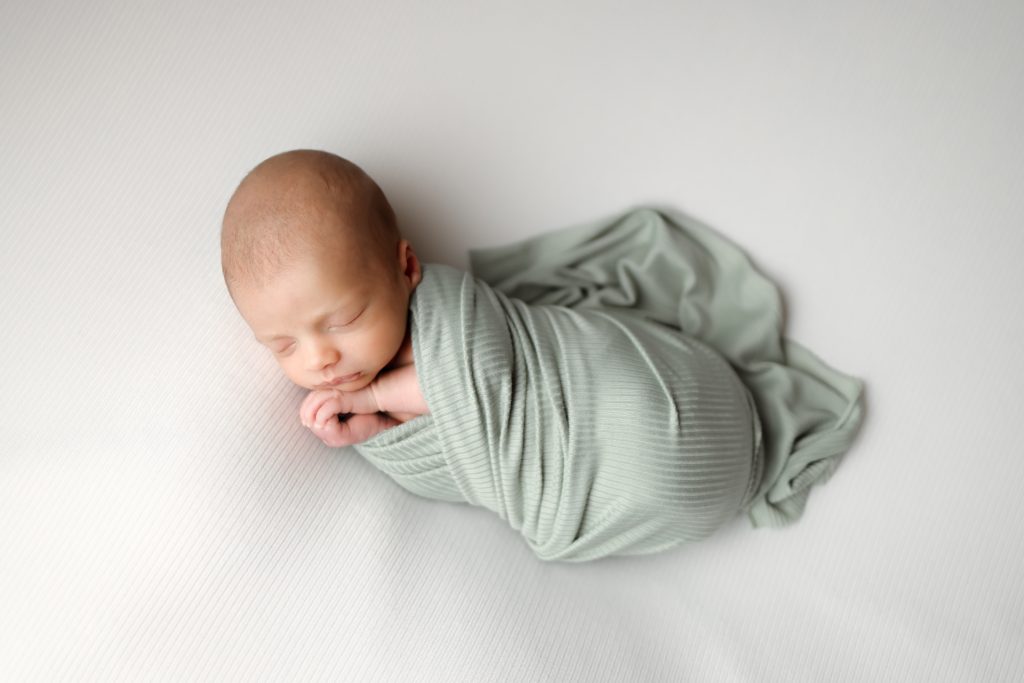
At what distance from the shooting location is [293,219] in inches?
38.8

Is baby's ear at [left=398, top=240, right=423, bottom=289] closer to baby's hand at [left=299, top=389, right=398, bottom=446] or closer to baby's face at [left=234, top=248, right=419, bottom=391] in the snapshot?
baby's face at [left=234, top=248, right=419, bottom=391]

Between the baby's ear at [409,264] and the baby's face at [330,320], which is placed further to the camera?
the baby's ear at [409,264]

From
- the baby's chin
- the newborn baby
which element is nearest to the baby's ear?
the newborn baby

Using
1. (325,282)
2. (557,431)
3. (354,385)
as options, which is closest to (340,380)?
(354,385)

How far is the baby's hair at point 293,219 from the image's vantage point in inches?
38.6

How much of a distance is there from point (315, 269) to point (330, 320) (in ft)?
0.22

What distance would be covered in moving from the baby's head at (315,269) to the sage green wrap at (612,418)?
0.07 metres

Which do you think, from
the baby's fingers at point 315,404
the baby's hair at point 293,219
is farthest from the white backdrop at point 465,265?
the baby's hair at point 293,219

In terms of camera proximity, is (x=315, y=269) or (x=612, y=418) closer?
(x=315, y=269)

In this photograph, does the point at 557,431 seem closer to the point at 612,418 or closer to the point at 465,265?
the point at 612,418

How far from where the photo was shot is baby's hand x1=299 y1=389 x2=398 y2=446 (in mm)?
1078

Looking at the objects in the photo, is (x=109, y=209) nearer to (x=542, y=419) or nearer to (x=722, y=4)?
(x=542, y=419)

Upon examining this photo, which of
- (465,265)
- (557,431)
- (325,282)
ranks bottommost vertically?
(557,431)

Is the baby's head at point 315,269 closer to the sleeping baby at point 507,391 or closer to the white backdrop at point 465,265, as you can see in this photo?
the sleeping baby at point 507,391
